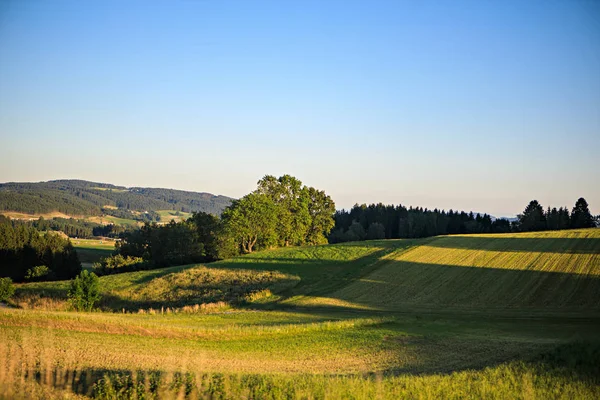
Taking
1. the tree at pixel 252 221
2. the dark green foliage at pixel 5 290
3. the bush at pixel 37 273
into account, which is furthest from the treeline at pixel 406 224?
the dark green foliage at pixel 5 290

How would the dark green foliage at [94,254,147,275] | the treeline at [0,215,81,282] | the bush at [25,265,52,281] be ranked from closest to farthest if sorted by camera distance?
the bush at [25,265,52,281], the dark green foliage at [94,254,147,275], the treeline at [0,215,81,282]

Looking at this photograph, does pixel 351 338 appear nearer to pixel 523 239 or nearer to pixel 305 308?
pixel 305 308

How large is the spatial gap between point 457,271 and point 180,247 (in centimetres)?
4660

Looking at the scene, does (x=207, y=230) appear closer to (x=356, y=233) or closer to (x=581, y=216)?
(x=356, y=233)

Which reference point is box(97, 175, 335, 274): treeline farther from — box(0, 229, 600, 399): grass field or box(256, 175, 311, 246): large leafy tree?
box(0, 229, 600, 399): grass field

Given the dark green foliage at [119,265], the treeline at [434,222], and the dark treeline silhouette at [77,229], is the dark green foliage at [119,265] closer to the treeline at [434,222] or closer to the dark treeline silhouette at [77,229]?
the treeline at [434,222]

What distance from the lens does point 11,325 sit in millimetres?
22984

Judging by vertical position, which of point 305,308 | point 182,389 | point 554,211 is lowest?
point 305,308

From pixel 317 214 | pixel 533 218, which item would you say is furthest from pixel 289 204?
pixel 533 218

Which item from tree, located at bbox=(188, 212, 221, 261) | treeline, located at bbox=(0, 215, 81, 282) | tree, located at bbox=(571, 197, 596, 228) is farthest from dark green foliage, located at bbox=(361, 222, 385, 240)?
treeline, located at bbox=(0, 215, 81, 282)

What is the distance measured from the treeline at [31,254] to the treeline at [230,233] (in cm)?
869

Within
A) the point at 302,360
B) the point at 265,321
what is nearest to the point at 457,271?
the point at 265,321

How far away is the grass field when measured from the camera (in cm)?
1396

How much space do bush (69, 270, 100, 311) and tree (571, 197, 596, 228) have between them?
100153 mm
